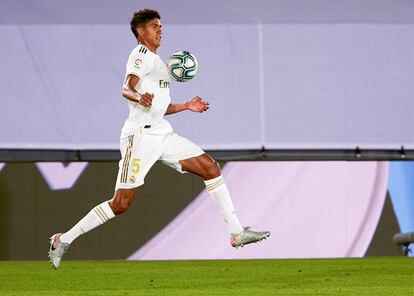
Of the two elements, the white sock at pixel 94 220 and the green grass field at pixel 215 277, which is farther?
the white sock at pixel 94 220

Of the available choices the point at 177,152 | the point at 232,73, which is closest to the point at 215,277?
the point at 177,152

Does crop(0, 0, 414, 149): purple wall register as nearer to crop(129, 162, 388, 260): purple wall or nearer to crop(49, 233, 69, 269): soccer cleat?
crop(129, 162, 388, 260): purple wall

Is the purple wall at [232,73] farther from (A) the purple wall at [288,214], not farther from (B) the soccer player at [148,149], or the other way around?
(B) the soccer player at [148,149]

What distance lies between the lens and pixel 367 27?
37.6 feet

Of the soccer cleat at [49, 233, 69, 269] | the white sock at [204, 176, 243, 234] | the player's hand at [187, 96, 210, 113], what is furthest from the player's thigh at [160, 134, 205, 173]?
the soccer cleat at [49, 233, 69, 269]

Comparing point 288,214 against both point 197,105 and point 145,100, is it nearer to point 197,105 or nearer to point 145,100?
point 197,105

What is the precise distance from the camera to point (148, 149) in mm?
7172

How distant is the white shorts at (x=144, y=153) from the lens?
23.3 feet

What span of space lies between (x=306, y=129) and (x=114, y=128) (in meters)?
1.95

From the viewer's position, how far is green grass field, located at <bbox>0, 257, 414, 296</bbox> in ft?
22.0

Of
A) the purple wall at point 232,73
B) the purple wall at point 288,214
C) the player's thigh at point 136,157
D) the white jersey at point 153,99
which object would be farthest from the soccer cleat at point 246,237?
the purple wall at point 232,73

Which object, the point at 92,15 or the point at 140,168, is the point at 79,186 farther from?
the point at 140,168

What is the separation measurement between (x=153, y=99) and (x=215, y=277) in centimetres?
151

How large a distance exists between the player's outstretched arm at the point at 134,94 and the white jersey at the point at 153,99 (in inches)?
3.7
